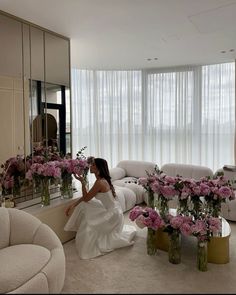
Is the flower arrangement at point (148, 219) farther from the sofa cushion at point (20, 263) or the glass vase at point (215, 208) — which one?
the sofa cushion at point (20, 263)

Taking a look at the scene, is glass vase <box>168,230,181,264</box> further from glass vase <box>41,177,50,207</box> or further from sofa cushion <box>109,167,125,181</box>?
sofa cushion <box>109,167,125,181</box>

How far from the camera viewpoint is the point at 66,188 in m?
3.76

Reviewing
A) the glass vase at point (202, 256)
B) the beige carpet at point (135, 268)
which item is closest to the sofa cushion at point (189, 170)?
the beige carpet at point (135, 268)

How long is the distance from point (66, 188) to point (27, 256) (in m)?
1.50

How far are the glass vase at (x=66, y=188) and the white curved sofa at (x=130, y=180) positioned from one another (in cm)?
111

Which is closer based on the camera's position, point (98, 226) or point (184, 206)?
point (184, 206)

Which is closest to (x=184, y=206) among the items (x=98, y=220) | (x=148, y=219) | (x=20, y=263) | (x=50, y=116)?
(x=148, y=219)

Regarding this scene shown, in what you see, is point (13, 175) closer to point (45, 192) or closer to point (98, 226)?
point (45, 192)

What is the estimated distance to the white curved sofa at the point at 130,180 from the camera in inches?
191

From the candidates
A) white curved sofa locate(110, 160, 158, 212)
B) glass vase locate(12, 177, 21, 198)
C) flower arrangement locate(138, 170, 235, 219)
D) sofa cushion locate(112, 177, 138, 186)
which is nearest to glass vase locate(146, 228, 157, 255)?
flower arrangement locate(138, 170, 235, 219)

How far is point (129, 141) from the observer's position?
22.0 feet

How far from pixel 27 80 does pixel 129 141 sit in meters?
3.54

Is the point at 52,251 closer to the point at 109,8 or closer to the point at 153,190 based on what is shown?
the point at 153,190

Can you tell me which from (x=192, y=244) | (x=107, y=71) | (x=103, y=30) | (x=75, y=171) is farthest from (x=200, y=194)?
(x=107, y=71)
